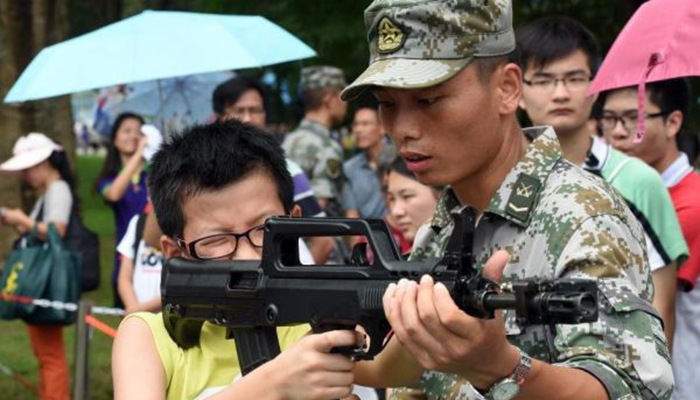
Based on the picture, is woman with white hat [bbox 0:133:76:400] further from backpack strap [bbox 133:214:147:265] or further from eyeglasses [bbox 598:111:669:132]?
eyeglasses [bbox 598:111:669:132]

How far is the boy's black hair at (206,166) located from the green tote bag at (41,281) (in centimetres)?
550

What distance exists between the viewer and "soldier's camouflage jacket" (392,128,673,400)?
2.58 metres

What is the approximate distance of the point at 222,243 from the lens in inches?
118

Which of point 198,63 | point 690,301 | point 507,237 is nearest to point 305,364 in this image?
point 507,237

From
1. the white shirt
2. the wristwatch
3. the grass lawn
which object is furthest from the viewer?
the grass lawn

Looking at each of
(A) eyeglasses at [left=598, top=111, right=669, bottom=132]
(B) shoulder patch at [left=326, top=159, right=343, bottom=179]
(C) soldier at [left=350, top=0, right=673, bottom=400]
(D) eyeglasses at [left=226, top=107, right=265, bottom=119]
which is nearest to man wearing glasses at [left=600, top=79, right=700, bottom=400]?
(A) eyeglasses at [left=598, top=111, right=669, bottom=132]

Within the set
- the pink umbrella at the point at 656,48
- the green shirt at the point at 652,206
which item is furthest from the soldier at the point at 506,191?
the green shirt at the point at 652,206

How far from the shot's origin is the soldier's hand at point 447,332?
7.30 feet

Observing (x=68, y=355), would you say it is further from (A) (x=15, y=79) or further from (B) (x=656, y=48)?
(B) (x=656, y=48)

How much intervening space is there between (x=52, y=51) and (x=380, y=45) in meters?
4.74

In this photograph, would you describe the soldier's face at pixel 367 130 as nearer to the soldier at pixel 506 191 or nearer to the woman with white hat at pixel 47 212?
the woman with white hat at pixel 47 212

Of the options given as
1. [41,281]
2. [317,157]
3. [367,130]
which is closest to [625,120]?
[317,157]

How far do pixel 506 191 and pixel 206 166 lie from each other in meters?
0.72

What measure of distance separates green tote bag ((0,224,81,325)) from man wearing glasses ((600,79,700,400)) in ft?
14.0
